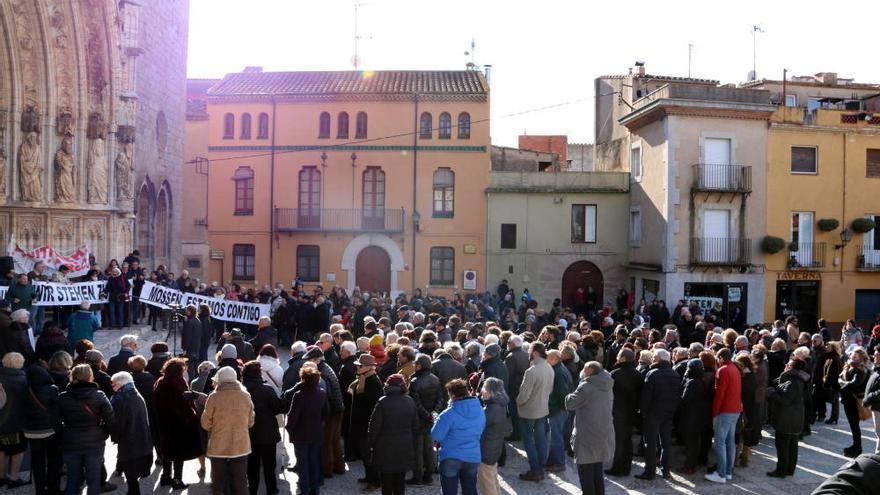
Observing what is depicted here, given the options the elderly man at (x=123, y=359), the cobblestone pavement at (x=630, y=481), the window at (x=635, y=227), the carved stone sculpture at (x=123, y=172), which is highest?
the carved stone sculpture at (x=123, y=172)

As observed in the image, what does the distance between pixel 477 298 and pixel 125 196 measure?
447 inches

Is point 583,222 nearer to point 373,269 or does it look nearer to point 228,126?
point 373,269

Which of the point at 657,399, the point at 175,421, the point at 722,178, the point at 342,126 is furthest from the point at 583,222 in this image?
the point at 175,421

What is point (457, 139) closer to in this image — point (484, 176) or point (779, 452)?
point (484, 176)

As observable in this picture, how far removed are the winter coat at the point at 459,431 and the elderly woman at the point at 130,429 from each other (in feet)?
10.7

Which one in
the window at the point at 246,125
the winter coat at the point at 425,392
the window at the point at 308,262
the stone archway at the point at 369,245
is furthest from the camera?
the window at the point at 246,125

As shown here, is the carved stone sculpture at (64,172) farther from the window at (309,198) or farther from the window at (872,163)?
the window at (872,163)

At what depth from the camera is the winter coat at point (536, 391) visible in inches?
383

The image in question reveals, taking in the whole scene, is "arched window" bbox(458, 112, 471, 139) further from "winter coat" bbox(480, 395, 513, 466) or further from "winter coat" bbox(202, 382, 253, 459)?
"winter coat" bbox(202, 382, 253, 459)

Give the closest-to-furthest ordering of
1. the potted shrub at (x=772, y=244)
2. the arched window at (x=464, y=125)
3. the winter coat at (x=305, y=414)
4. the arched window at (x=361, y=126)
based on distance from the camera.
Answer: the winter coat at (x=305, y=414) → the potted shrub at (x=772, y=244) → the arched window at (x=464, y=125) → the arched window at (x=361, y=126)

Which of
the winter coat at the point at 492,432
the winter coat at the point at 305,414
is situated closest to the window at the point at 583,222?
the winter coat at the point at 492,432

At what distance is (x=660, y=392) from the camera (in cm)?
981

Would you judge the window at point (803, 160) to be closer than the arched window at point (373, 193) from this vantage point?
Yes

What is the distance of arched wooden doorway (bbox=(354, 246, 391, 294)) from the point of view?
101 feet
